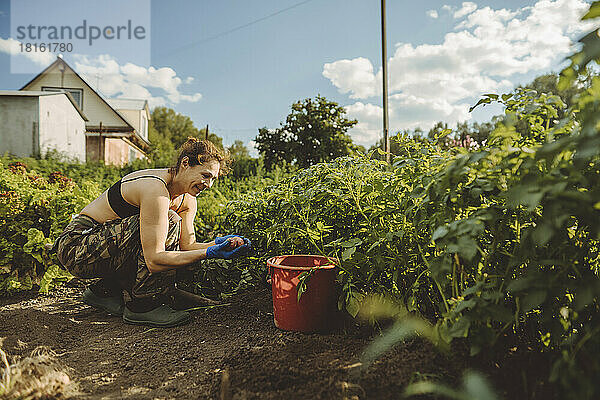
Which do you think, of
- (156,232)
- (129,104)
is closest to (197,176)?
(156,232)

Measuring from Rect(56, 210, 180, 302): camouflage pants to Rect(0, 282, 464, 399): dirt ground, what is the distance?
23 cm

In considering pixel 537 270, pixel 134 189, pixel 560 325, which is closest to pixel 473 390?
pixel 537 270

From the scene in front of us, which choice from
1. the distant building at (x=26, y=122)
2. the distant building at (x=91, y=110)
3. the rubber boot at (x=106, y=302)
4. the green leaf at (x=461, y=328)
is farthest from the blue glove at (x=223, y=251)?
the distant building at (x=91, y=110)

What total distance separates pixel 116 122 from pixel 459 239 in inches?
747

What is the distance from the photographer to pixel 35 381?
4.69 ft

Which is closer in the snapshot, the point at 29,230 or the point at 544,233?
the point at 544,233

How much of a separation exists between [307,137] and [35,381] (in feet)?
28.4

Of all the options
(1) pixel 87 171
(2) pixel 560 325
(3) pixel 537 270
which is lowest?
(2) pixel 560 325

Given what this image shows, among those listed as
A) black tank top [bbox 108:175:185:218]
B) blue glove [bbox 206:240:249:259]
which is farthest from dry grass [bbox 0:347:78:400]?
black tank top [bbox 108:175:185:218]

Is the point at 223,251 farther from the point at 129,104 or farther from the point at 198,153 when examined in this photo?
the point at 129,104

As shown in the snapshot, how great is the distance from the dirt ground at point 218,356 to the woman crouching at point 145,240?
0.58 feet

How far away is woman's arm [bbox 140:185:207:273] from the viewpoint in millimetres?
2252

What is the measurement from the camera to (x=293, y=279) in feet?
6.56

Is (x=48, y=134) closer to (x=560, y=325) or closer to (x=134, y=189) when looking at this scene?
(x=134, y=189)
